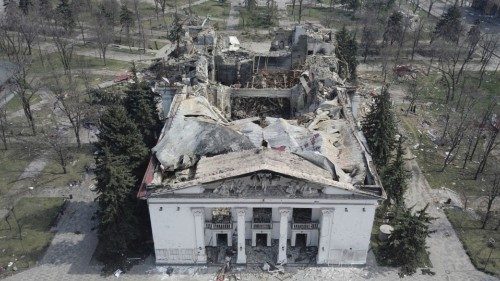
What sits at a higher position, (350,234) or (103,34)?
(103,34)

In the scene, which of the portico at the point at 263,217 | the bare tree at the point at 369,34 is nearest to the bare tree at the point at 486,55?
the bare tree at the point at 369,34

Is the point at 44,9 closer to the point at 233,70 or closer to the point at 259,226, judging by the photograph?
the point at 233,70

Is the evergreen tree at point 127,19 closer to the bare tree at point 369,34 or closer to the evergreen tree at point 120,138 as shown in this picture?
the bare tree at point 369,34

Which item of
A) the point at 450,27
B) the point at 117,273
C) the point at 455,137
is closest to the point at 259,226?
the point at 117,273

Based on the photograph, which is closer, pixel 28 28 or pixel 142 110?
pixel 142 110

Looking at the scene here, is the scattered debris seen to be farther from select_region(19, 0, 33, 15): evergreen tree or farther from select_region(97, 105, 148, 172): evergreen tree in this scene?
select_region(19, 0, 33, 15): evergreen tree
